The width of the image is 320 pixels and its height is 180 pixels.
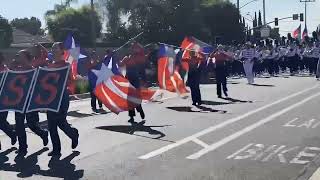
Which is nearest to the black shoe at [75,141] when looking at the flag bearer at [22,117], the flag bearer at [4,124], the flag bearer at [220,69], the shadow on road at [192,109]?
the flag bearer at [22,117]

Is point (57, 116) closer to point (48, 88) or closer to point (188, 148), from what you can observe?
point (48, 88)

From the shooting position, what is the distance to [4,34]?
6072cm

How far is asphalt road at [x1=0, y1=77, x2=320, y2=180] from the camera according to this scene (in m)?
8.30

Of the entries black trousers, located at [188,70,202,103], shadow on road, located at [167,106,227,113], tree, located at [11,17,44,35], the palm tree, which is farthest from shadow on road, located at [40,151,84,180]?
tree, located at [11,17,44,35]

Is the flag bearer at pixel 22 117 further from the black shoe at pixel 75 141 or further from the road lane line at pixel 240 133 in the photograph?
the road lane line at pixel 240 133

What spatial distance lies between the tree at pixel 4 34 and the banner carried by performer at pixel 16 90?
49432 mm

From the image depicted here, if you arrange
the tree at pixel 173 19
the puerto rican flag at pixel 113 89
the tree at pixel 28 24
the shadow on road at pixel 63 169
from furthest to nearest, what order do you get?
the tree at pixel 28 24 → the tree at pixel 173 19 → the puerto rican flag at pixel 113 89 → the shadow on road at pixel 63 169

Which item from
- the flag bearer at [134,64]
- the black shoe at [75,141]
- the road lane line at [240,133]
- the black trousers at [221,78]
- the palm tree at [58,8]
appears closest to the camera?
the road lane line at [240,133]

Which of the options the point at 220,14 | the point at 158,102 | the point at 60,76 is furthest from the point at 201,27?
the point at 60,76

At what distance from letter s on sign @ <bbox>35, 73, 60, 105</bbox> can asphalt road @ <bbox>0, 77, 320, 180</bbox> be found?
864mm

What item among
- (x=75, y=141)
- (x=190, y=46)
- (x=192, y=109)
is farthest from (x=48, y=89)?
(x=190, y=46)

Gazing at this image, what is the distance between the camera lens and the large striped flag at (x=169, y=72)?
57.3 ft

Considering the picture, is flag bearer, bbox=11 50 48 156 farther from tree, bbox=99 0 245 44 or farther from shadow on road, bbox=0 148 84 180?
tree, bbox=99 0 245 44

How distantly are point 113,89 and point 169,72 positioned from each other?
14.5ft
